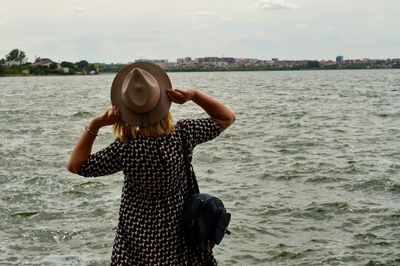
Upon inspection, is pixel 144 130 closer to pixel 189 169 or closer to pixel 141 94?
pixel 141 94

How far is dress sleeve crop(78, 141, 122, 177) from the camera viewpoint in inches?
161

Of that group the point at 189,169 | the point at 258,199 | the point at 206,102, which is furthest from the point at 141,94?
the point at 258,199

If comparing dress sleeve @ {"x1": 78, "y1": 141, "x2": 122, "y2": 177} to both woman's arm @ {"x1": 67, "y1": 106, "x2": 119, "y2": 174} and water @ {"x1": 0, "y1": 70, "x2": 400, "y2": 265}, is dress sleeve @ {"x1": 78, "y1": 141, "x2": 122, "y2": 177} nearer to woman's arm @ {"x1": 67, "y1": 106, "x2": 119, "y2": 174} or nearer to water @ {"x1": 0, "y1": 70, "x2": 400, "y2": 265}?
woman's arm @ {"x1": 67, "y1": 106, "x2": 119, "y2": 174}

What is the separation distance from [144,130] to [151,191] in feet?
1.43

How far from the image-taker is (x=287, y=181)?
14297 mm

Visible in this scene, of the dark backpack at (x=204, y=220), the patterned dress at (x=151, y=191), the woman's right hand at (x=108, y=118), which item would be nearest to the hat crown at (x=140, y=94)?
the woman's right hand at (x=108, y=118)

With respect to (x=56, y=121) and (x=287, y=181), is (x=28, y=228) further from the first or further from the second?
(x=56, y=121)

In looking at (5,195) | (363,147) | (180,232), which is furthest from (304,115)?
(180,232)

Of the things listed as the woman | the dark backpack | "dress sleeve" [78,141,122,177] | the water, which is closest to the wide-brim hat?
the woman

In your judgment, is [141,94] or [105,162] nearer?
[141,94]

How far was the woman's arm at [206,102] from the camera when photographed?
4.02 m

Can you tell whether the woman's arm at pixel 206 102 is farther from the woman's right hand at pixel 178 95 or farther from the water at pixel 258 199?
the water at pixel 258 199

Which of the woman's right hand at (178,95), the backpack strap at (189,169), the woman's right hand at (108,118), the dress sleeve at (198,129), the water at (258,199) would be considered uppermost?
the woman's right hand at (178,95)

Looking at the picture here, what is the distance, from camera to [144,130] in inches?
158
